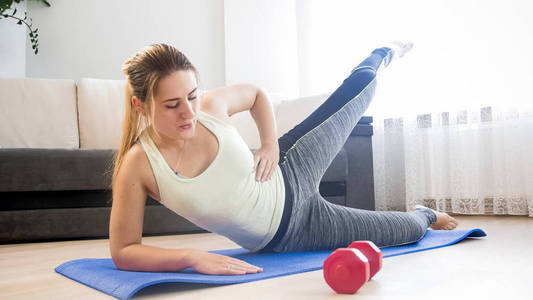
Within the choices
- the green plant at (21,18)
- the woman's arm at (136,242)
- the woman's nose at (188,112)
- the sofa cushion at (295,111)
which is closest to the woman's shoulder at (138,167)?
the woman's arm at (136,242)

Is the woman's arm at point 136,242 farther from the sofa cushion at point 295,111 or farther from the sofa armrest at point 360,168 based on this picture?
the sofa cushion at point 295,111

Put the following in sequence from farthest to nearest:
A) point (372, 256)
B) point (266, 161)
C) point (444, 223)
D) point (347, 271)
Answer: point (444, 223) → point (266, 161) → point (372, 256) → point (347, 271)

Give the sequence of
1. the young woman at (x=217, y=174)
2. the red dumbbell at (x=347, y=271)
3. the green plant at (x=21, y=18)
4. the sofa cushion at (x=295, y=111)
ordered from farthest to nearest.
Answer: the green plant at (x=21, y=18)
the sofa cushion at (x=295, y=111)
the young woman at (x=217, y=174)
the red dumbbell at (x=347, y=271)

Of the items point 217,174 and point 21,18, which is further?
point 21,18

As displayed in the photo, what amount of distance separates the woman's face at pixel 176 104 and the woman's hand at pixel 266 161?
0.29 meters

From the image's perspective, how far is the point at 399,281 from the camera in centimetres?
123

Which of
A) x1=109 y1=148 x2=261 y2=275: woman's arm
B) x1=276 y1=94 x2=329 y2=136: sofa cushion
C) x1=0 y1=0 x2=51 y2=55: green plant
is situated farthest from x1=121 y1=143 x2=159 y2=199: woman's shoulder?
x1=0 y1=0 x2=51 y2=55: green plant

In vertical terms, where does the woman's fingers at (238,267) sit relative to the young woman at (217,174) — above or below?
below

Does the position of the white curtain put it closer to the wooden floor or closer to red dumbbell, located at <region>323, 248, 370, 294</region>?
the wooden floor

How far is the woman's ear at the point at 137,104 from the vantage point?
4.05 feet

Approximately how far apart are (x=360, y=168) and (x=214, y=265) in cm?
170

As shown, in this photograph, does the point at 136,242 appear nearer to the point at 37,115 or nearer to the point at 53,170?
the point at 53,170

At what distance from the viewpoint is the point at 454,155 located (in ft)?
10.4

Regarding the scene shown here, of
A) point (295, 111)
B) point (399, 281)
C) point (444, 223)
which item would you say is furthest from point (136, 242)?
point (295, 111)
